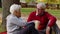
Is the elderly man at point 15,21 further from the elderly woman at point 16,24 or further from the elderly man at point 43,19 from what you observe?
the elderly man at point 43,19

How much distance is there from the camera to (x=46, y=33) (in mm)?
6863

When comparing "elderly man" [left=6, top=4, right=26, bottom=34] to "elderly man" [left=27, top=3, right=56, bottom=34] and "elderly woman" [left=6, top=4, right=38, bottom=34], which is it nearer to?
"elderly woman" [left=6, top=4, right=38, bottom=34]

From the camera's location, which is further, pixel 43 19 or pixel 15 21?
pixel 43 19

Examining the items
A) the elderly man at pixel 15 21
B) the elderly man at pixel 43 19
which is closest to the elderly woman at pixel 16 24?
the elderly man at pixel 15 21

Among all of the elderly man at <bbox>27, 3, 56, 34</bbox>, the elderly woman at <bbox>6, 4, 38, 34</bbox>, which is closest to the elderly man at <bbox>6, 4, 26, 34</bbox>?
the elderly woman at <bbox>6, 4, 38, 34</bbox>

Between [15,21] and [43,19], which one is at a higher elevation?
[15,21]

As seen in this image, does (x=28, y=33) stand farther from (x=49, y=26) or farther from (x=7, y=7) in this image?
(x=7, y=7)

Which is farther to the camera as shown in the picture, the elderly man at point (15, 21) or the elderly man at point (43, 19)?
the elderly man at point (43, 19)

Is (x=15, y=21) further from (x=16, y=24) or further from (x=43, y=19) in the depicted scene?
(x=43, y=19)

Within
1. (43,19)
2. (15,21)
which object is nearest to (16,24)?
(15,21)

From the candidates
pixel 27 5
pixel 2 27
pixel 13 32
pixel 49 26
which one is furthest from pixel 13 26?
pixel 27 5

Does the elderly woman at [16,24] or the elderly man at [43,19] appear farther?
the elderly man at [43,19]

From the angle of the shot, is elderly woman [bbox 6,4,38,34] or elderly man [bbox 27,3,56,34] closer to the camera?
elderly woman [bbox 6,4,38,34]

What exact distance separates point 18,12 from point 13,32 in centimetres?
42
